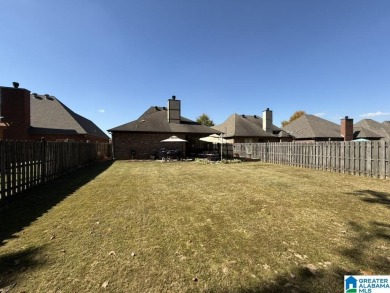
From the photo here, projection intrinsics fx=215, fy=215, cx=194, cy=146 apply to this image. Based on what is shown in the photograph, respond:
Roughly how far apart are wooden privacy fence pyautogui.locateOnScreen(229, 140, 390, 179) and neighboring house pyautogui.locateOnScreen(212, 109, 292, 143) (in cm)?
1183

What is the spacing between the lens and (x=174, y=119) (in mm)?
25672

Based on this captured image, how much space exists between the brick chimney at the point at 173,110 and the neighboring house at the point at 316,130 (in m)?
19.9

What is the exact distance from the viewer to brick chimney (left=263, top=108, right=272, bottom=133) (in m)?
34.5

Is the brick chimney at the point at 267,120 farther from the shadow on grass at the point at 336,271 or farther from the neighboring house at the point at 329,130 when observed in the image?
the shadow on grass at the point at 336,271

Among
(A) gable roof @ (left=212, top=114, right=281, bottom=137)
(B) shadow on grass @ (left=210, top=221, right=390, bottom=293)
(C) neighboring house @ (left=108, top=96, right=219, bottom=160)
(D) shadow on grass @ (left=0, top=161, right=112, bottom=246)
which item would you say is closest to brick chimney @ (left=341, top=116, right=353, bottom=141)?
(A) gable roof @ (left=212, top=114, right=281, bottom=137)

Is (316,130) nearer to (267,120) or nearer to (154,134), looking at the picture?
(267,120)

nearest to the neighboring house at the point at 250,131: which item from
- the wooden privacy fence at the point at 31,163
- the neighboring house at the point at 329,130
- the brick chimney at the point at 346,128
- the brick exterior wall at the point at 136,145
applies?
the neighboring house at the point at 329,130

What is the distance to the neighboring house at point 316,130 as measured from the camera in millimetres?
31828

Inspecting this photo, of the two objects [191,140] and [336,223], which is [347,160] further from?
[191,140]

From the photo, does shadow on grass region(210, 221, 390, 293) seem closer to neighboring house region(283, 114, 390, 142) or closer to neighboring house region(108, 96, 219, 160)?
neighboring house region(108, 96, 219, 160)

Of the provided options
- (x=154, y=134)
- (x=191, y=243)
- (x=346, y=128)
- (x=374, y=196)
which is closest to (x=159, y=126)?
(x=154, y=134)

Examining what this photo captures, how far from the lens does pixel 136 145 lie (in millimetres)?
22500

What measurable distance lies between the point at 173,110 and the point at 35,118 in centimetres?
1475

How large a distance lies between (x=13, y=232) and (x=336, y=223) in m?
6.39
